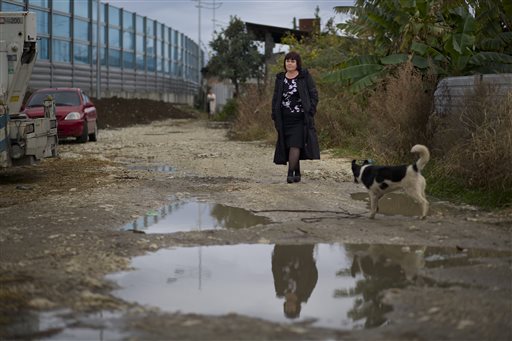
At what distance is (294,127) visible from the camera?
37.7ft

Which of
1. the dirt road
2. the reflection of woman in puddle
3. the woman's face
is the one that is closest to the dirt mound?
the dirt road

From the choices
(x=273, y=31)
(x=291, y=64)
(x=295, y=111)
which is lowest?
Result: (x=295, y=111)

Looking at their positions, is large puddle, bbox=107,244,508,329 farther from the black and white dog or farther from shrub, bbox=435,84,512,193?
shrub, bbox=435,84,512,193

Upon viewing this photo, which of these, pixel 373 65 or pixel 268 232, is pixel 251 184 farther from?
pixel 373 65

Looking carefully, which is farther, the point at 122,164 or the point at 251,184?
the point at 122,164

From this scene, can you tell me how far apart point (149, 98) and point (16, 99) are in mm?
39486

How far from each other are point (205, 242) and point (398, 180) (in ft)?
7.69

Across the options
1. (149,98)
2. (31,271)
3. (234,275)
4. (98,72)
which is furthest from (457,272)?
(149,98)

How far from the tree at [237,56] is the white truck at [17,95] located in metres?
32.1

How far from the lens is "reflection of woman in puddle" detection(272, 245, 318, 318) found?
203 inches

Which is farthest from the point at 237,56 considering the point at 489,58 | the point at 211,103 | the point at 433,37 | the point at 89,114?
the point at 489,58

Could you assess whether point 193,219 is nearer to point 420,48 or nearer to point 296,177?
point 296,177

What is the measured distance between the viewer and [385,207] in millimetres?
9203

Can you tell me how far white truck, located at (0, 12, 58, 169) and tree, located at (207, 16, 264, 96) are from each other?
32.1 metres
